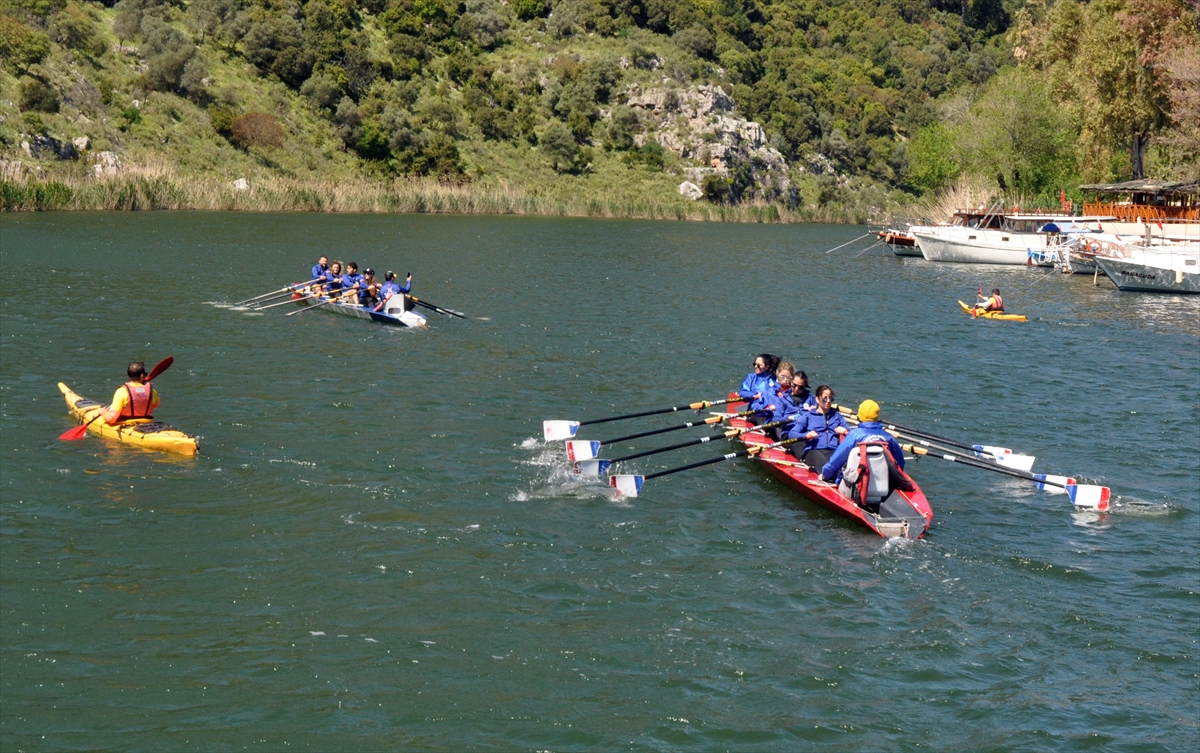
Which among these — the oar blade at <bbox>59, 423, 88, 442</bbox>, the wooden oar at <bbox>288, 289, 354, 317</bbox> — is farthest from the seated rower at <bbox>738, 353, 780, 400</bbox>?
the wooden oar at <bbox>288, 289, 354, 317</bbox>

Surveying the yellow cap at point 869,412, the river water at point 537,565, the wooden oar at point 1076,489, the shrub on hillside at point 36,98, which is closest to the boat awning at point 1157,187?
the river water at point 537,565

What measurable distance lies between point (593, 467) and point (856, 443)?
4.00 m

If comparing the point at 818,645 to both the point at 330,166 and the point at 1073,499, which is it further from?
the point at 330,166

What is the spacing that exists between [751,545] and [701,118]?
304ft

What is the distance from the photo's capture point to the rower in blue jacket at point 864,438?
52.2 ft

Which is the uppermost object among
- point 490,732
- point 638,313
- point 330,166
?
point 330,166

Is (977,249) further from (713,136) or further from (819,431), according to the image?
A: (819,431)

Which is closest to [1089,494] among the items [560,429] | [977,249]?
[560,429]

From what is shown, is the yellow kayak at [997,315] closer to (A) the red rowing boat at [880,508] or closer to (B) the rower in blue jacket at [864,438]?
(A) the red rowing boat at [880,508]

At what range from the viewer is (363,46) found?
96.9 metres

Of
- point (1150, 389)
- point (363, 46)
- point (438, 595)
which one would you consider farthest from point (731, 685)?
point (363, 46)

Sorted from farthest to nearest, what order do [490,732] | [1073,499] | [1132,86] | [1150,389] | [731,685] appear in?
[1132,86], [1150,389], [1073,499], [731,685], [490,732]

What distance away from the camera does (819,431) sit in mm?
17891

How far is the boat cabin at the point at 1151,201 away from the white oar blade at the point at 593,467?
49.8 m
